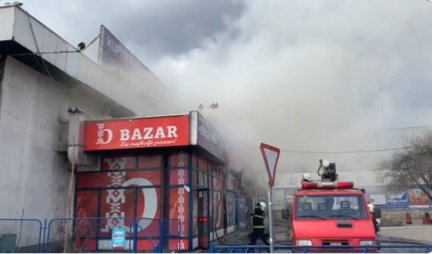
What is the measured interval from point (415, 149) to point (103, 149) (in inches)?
913

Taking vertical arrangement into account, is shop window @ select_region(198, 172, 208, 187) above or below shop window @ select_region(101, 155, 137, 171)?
below

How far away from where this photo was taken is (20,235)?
34.2 feet

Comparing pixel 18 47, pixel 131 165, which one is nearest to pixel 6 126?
pixel 18 47

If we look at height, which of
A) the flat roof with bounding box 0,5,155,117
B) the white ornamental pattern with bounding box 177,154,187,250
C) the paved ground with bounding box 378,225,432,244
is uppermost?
the flat roof with bounding box 0,5,155,117

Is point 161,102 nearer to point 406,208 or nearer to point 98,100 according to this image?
point 98,100

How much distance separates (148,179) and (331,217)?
6.65 metres

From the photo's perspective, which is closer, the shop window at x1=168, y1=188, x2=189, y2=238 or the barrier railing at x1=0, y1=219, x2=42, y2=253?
the barrier railing at x1=0, y1=219, x2=42, y2=253

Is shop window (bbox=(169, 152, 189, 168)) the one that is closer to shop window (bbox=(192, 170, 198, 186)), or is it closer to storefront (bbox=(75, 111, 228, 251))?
storefront (bbox=(75, 111, 228, 251))

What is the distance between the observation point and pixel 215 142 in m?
14.8

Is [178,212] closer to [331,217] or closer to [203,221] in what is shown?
[203,221]

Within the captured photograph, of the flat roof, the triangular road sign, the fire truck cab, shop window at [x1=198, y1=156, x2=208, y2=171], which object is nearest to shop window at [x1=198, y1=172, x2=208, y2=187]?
shop window at [x1=198, y1=156, x2=208, y2=171]

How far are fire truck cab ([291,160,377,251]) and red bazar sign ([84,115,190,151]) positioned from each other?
15.1ft

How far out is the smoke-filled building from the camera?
10.7m

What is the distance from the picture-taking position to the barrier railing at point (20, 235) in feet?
32.2
